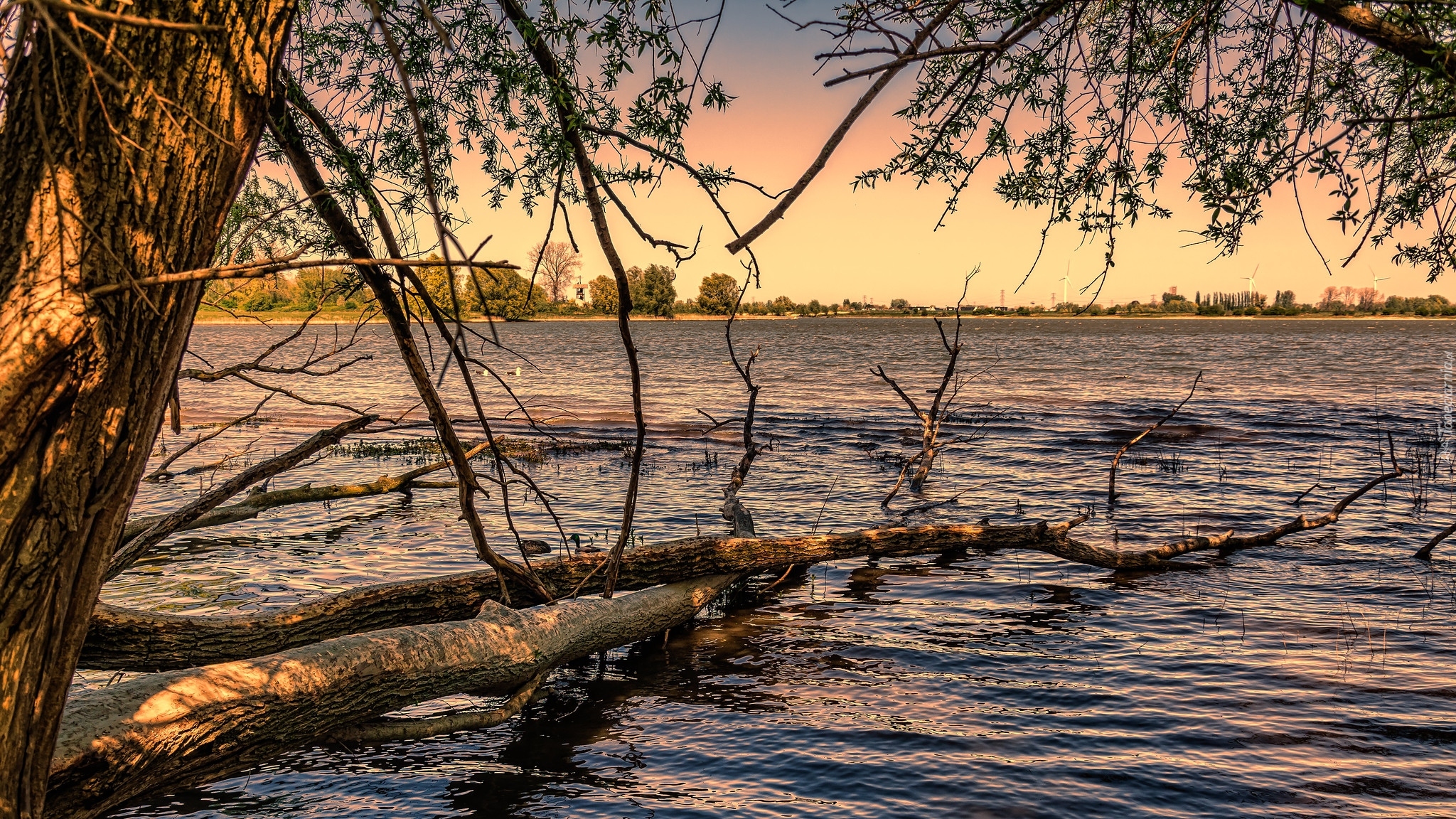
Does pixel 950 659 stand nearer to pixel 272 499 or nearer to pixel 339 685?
pixel 339 685

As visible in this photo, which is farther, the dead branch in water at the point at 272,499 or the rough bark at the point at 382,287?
the dead branch in water at the point at 272,499

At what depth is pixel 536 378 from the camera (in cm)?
5309

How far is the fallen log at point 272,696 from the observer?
407 cm

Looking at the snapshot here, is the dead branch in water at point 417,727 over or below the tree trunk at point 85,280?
below

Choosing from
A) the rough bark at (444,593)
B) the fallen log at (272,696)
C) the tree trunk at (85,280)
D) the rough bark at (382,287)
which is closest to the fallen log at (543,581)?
the rough bark at (444,593)

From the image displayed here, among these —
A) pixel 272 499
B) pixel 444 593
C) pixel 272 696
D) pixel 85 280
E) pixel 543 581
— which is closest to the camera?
pixel 85 280

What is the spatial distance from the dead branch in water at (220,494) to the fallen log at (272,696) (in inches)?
58.8

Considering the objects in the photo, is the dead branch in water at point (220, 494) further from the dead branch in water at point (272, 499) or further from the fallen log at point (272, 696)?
the fallen log at point (272, 696)

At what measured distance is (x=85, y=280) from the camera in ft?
7.70

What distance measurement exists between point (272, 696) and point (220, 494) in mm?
2423

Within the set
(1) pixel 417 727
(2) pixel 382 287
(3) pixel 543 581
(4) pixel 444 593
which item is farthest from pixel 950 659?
(2) pixel 382 287

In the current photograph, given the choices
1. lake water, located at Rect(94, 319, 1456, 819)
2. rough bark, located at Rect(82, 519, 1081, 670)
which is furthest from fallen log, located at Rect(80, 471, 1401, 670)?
lake water, located at Rect(94, 319, 1456, 819)

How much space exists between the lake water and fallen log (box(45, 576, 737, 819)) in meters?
0.84

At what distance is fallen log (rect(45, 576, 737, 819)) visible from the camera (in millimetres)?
4066
